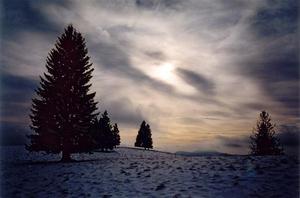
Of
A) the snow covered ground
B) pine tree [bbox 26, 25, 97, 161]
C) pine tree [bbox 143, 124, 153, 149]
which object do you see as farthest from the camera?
pine tree [bbox 143, 124, 153, 149]

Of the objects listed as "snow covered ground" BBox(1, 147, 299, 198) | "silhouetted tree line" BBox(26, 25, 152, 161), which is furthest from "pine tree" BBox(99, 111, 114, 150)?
"snow covered ground" BBox(1, 147, 299, 198)

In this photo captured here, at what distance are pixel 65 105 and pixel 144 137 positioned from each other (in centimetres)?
5472

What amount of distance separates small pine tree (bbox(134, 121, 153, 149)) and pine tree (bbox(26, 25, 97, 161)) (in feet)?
175

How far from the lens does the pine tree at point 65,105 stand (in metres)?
23.8

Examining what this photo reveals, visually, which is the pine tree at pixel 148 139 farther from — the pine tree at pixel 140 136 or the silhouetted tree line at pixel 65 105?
the silhouetted tree line at pixel 65 105

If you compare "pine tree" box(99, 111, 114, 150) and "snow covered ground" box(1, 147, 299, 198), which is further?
"pine tree" box(99, 111, 114, 150)

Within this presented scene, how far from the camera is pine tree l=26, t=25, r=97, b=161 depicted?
2384 centimetres

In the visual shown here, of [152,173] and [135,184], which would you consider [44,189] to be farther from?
[152,173]

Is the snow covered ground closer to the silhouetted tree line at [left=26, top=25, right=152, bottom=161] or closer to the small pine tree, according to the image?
the silhouetted tree line at [left=26, top=25, right=152, bottom=161]

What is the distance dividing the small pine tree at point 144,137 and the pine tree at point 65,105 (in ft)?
175

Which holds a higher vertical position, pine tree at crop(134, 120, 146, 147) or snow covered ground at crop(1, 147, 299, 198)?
pine tree at crop(134, 120, 146, 147)

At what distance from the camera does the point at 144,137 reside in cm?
7831

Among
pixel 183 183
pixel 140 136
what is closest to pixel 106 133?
pixel 140 136

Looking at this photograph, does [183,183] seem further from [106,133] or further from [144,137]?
[144,137]
